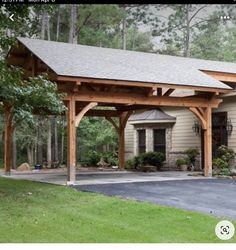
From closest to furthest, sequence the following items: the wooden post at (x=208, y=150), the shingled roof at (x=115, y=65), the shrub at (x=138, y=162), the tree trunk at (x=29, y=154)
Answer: the shingled roof at (x=115, y=65), the wooden post at (x=208, y=150), the shrub at (x=138, y=162), the tree trunk at (x=29, y=154)

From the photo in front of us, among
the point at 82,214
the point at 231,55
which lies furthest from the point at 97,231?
the point at 231,55

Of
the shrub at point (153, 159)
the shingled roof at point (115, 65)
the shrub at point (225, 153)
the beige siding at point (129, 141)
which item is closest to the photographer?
the shingled roof at point (115, 65)

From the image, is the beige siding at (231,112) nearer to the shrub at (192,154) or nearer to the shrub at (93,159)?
the shrub at (192,154)

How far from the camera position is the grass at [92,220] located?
4047 mm

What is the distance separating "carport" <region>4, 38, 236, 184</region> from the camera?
955 centimetres

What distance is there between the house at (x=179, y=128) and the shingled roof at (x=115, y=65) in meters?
1.11

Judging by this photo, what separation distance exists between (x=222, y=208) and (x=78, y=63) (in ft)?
17.8

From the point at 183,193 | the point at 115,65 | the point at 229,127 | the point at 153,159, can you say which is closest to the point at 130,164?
the point at 153,159

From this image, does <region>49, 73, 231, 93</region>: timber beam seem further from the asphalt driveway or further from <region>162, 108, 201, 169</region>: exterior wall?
<region>162, 108, 201, 169</region>: exterior wall

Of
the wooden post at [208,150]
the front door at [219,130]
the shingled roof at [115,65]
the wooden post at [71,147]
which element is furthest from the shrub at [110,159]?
the wooden post at [71,147]

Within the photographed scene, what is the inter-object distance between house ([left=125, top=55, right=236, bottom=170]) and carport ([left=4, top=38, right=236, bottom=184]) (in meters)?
1.35

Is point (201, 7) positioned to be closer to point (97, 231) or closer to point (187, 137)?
point (97, 231)

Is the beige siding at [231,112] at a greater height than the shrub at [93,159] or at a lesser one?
greater

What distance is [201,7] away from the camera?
289cm
